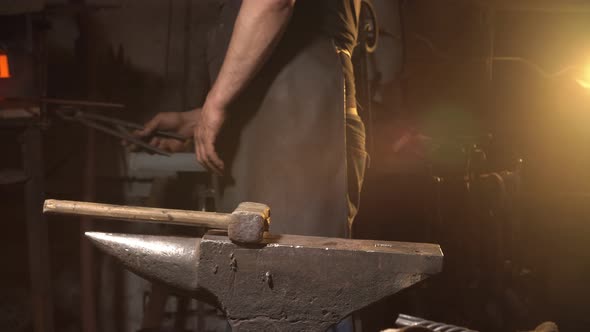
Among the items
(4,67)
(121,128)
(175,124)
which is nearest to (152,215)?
(175,124)

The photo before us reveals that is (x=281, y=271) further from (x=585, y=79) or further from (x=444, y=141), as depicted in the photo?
(x=585, y=79)

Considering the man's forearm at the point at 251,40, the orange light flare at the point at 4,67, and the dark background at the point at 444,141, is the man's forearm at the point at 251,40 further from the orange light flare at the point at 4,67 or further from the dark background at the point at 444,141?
the dark background at the point at 444,141

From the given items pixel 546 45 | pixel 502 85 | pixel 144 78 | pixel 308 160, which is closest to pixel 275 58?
pixel 308 160

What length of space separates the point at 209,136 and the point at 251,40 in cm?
38

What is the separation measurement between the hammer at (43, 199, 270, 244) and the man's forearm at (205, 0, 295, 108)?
703 millimetres

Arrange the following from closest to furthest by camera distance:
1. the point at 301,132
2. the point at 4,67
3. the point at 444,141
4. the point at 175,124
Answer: the point at 301,132
the point at 175,124
the point at 4,67
the point at 444,141

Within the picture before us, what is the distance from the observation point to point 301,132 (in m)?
1.82

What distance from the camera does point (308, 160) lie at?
→ 1.81 m

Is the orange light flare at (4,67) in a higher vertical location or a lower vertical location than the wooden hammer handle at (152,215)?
higher

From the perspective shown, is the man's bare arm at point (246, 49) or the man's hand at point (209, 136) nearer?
the man's bare arm at point (246, 49)

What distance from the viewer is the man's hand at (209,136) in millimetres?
1825

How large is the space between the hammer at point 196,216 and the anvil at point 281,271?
0.04 m

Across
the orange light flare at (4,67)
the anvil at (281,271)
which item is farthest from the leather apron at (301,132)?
the orange light flare at (4,67)

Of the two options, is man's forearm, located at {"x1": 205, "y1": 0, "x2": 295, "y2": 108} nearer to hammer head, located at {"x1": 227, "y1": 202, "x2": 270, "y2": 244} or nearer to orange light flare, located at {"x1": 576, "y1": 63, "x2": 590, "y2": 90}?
hammer head, located at {"x1": 227, "y1": 202, "x2": 270, "y2": 244}
